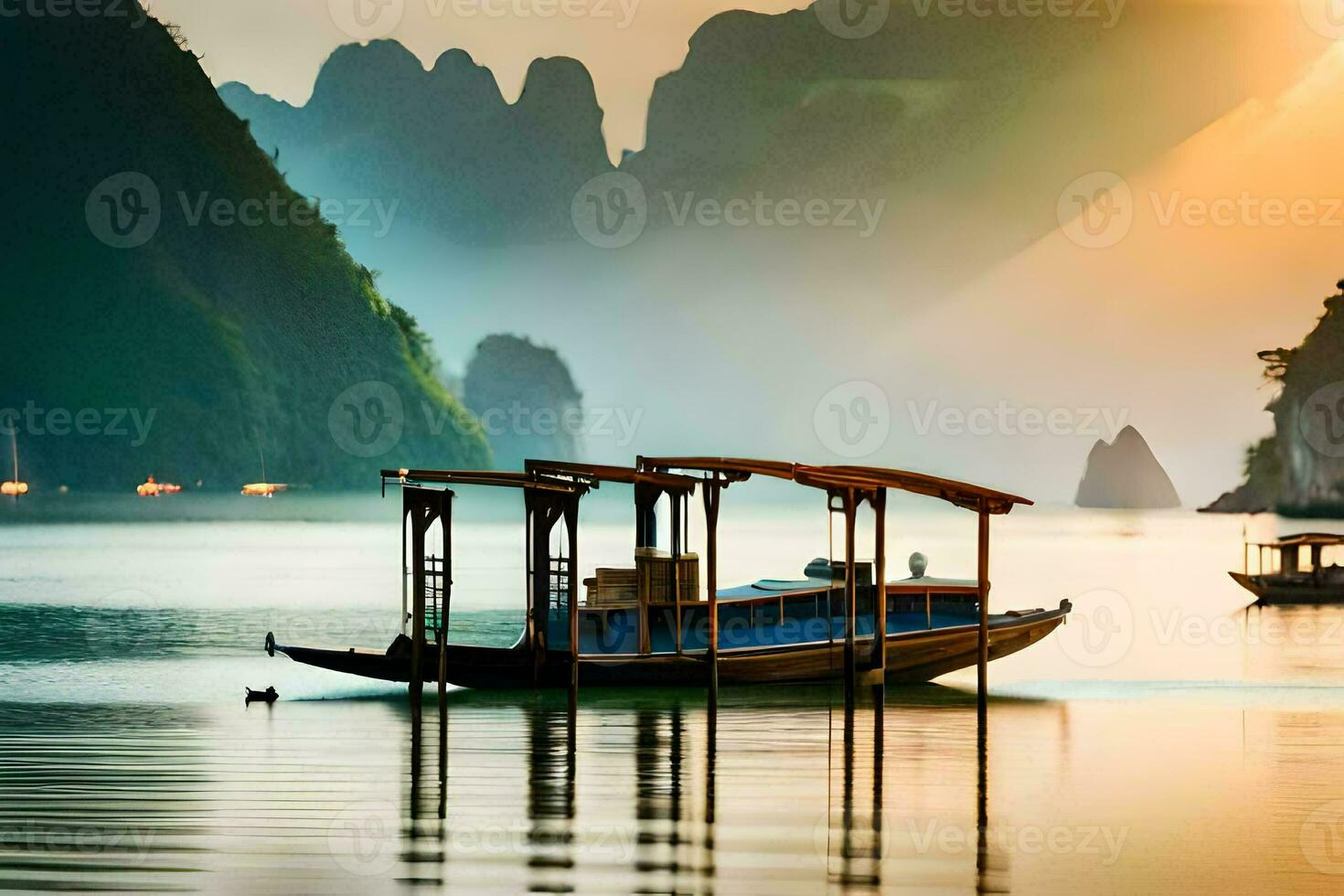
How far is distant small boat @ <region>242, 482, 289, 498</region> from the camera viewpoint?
6162 cm

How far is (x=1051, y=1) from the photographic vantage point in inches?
2498

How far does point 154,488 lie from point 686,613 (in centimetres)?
5046

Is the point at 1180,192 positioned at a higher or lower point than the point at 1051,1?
lower

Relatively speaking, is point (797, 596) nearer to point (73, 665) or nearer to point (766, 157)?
point (73, 665)

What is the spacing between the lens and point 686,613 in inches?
580

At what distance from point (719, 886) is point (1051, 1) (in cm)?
6089

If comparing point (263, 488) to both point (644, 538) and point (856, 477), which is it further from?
point (856, 477)

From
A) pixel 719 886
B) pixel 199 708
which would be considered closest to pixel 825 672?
pixel 199 708

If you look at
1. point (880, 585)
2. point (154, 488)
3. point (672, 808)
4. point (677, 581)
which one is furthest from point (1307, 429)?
point (672, 808)

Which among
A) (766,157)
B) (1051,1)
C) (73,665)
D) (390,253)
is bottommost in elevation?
(73,665)

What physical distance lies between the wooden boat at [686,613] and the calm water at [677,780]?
0.37 meters

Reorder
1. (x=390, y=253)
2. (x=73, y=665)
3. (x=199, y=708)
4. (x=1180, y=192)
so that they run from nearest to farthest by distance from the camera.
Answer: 1. (x=199, y=708)
2. (x=73, y=665)
3. (x=1180, y=192)
4. (x=390, y=253)

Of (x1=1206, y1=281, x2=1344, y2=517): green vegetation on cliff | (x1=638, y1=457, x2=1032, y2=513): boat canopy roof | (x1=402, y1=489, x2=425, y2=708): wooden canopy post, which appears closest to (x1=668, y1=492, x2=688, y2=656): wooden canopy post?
(x1=638, y1=457, x2=1032, y2=513): boat canopy roof

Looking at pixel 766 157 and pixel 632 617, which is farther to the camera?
pixel 766 157
